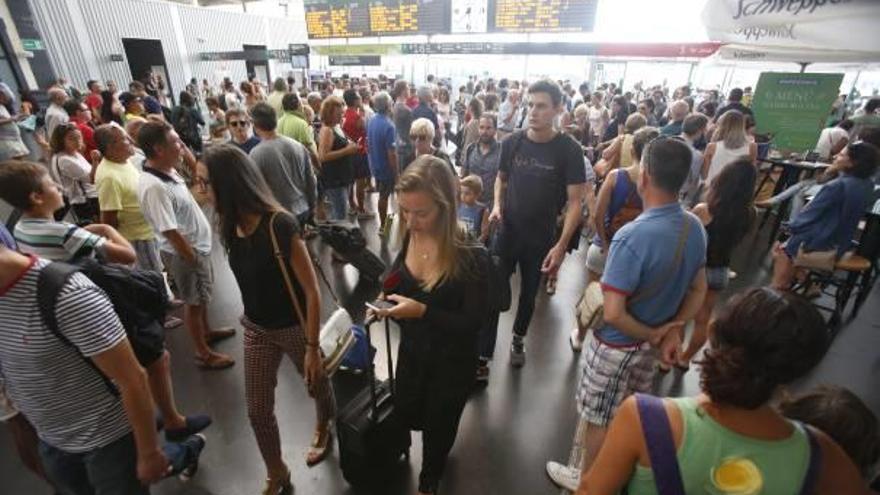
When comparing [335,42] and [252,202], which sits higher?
[335,42]

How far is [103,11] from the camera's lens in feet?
37.6

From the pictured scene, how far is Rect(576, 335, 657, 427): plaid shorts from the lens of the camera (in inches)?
65.7

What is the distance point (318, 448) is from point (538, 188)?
206 centimetres

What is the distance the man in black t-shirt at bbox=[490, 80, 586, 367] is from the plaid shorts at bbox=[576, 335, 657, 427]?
803 millimetres

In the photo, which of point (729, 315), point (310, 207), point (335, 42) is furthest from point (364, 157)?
point (335, 42)

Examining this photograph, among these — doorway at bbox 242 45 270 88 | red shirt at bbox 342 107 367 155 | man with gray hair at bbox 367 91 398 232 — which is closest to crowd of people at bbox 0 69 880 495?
man with gray hair at bbox 367 91 398 232

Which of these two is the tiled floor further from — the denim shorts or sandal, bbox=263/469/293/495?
the denim shorts

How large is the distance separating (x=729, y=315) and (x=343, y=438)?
180 centimetres

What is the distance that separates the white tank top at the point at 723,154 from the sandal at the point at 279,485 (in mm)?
4446

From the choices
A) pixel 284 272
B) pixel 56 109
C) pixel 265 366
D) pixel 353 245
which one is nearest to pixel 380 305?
pixel 284 272

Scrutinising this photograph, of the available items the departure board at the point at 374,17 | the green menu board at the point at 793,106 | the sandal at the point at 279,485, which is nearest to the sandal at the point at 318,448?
the sandal at the point at 279,485

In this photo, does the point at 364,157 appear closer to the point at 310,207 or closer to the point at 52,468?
the point at 310,207

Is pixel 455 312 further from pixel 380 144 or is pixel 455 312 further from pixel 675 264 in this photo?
pixel 380 144

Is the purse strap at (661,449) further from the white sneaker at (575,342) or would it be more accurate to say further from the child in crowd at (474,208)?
the white sneaker at (575,342)
